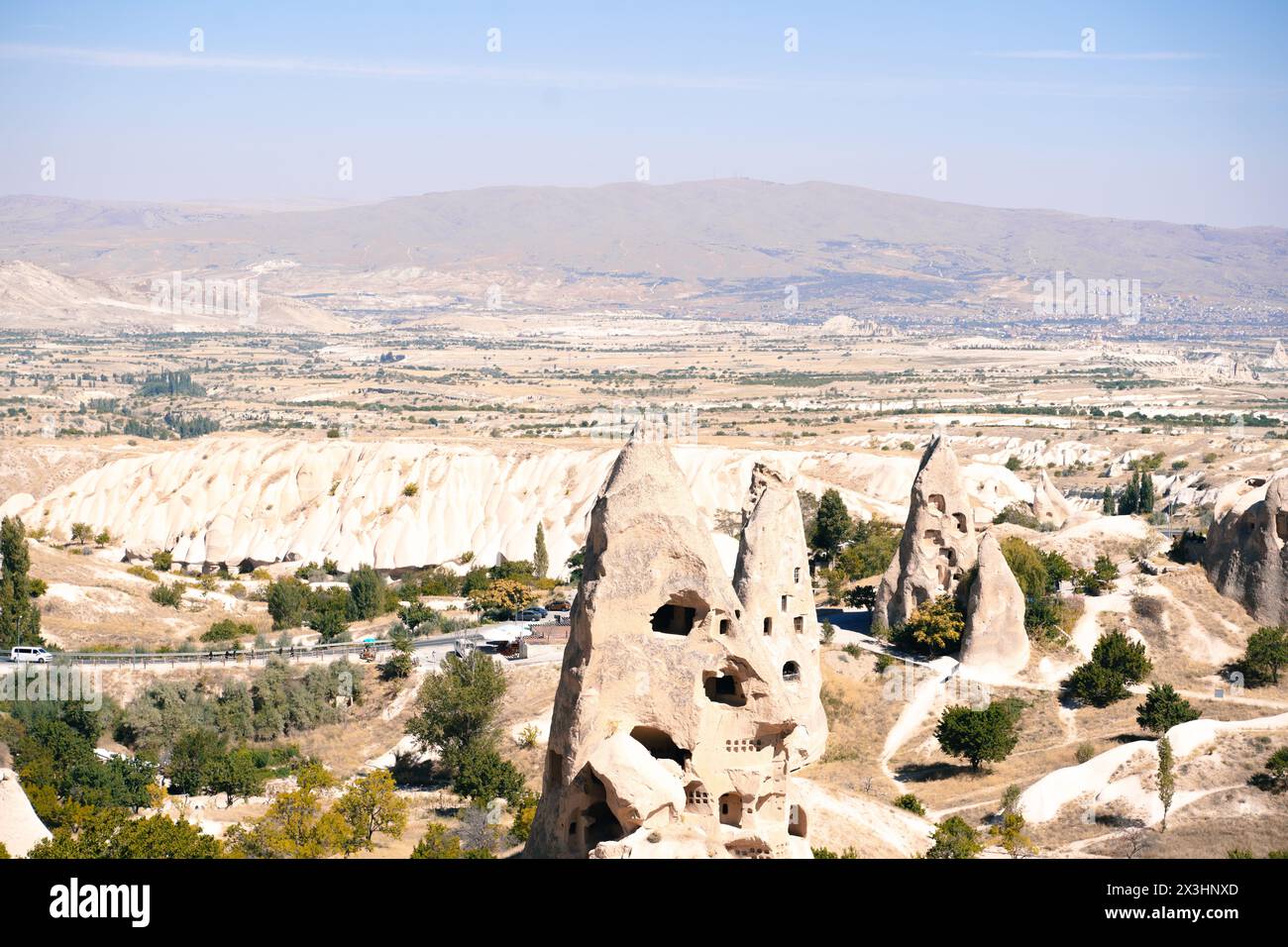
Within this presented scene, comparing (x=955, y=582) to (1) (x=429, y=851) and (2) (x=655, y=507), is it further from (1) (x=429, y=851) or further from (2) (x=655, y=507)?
(2) (x=655, y=507)

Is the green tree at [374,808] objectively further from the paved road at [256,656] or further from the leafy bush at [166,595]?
A: the leafy bush at [166,595]

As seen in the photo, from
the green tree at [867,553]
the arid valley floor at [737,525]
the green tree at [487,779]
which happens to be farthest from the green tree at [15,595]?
the green tree at [867,553]

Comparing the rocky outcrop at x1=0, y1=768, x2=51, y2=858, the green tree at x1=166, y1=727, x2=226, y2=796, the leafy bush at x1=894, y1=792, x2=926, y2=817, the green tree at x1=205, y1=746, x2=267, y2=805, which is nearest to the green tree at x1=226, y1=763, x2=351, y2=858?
the rocky outcrop at x1=0, y1=768, x2=51, y2=858

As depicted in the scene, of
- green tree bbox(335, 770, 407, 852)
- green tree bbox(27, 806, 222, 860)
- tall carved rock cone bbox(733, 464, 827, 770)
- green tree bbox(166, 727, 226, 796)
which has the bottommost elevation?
green tree bbox(166, 727, 226, 796)

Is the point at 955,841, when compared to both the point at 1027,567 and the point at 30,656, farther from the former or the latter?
the point at 30,656

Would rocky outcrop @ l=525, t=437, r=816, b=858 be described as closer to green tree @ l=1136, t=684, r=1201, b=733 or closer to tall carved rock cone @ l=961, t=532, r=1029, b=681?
green tree @ l=1136, t=684, r=1201, b=733
